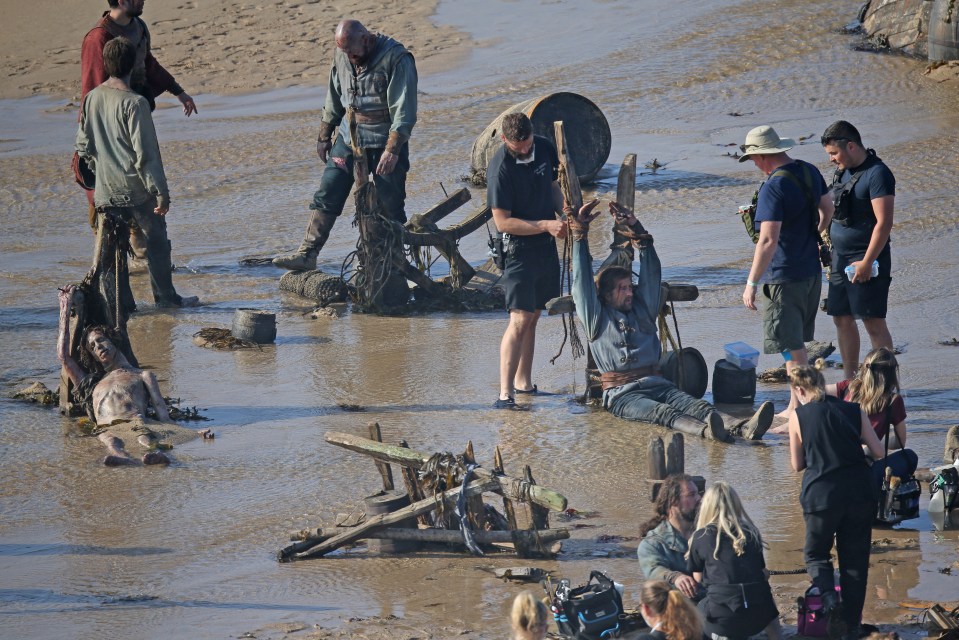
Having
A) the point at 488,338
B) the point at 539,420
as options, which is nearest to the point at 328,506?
the point at 539,420

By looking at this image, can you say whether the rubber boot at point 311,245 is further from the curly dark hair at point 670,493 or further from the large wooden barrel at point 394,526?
the curly dark hair at point 670,493

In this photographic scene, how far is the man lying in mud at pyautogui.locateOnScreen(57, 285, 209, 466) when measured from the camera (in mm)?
8602

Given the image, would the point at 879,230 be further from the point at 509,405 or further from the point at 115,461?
the point at 115,461

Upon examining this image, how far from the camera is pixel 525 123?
8.98 meters

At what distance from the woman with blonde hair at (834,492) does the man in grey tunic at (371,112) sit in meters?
5.91

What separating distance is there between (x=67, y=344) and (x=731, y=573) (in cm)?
533

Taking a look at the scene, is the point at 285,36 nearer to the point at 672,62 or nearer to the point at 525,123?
the point at 672,62

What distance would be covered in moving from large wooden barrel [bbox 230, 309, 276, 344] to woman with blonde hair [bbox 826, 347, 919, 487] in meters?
5.20

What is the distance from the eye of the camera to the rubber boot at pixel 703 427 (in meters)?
8.18

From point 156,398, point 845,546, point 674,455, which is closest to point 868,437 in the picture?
point 845,546

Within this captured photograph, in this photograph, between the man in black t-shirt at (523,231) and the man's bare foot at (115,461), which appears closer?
the man's bare foot at (115,461)

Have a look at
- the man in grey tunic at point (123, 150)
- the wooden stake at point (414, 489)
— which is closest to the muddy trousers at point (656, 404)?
the wooden stake at point (414, 489)

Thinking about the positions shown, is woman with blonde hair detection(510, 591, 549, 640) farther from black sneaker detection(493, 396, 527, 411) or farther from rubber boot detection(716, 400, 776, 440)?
black sneaker detection(493, 396, 527, 411)

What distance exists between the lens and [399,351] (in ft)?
35.0
